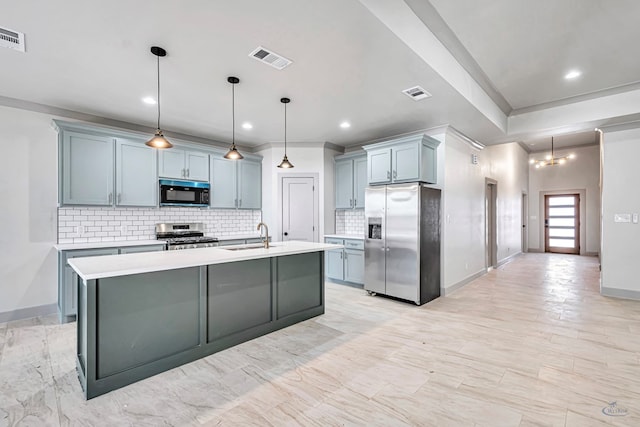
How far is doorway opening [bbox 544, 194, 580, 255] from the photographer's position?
31.2ft

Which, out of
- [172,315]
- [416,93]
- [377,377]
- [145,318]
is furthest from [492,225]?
[145,318]

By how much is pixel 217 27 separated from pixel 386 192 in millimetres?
3169

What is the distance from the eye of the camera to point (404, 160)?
455 centimetres

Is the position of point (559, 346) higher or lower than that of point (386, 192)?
lower

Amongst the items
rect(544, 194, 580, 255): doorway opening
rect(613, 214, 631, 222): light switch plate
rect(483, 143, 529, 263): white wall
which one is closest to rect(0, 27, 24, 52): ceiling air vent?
rect(483, 143, 529, 263): white wall

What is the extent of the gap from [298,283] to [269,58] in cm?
243

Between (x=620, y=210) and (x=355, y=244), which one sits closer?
(x=620, y=210)

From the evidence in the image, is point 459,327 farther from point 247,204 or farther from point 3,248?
point 3,248

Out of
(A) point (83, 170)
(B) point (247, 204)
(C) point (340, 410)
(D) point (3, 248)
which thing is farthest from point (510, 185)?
(D) point (3, 248)

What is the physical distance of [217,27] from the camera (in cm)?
229

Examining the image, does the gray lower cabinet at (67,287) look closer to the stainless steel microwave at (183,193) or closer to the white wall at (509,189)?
the stainless steel microwave at (183,193)

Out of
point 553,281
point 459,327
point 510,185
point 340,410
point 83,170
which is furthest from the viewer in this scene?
point 510,185

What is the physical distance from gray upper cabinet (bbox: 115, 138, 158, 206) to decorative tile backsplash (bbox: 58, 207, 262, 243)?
0.29m

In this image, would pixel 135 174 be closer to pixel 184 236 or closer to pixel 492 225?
pixel 184 236
